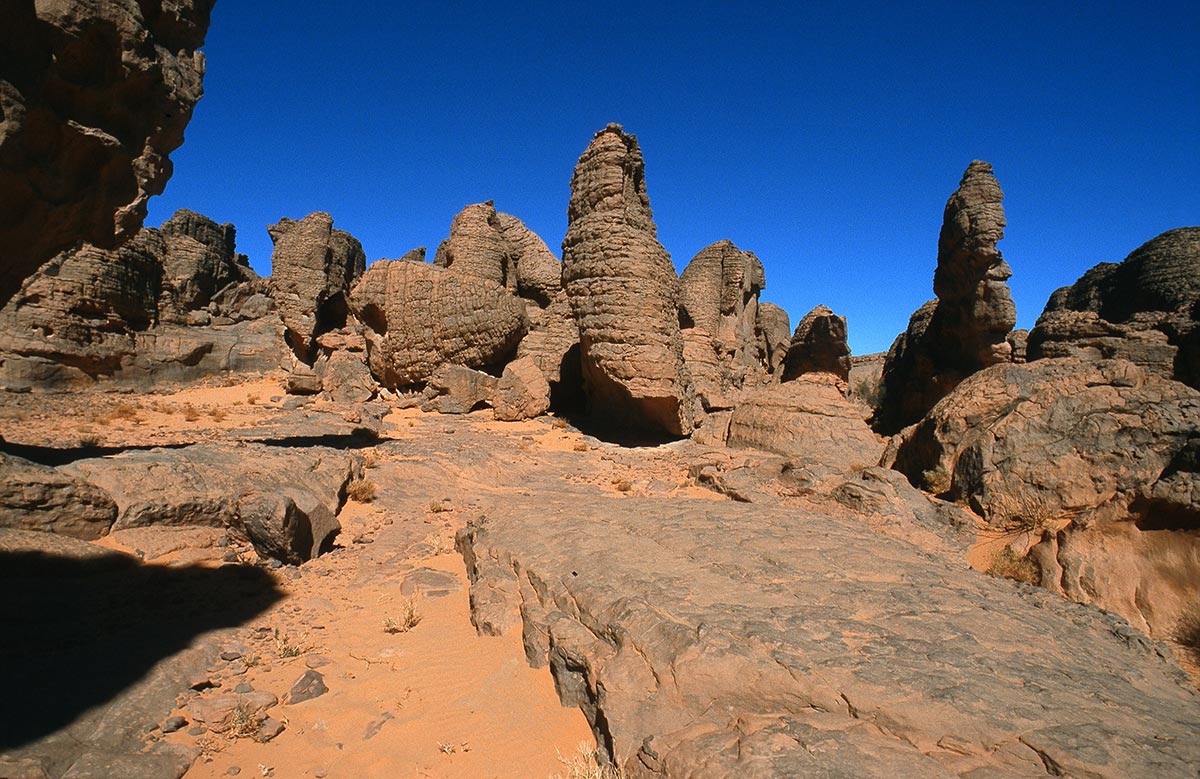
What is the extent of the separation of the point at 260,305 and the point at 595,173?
53.5 ft

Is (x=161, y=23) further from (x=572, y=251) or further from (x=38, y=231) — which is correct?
(x=572, y=251)

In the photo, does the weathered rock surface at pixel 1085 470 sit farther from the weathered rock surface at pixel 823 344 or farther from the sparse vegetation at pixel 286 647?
the weathered rock surface at pixel 823 344

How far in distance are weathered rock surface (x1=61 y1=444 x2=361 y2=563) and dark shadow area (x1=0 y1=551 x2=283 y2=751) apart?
456mm

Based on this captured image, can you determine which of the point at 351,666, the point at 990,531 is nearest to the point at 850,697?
the point at 351,666

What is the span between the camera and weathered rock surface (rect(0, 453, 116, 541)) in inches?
169

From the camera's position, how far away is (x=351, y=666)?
3.62 meters

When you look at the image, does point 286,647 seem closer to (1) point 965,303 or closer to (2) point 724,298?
(1) point 965,303

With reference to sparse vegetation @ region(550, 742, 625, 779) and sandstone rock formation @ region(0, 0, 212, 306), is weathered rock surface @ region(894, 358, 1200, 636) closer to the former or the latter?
sparse vegetation @ region(550, 742, 625, 779)

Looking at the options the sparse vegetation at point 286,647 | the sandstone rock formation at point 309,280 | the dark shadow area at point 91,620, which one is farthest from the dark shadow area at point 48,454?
the sandstone rock formation at point 309,280

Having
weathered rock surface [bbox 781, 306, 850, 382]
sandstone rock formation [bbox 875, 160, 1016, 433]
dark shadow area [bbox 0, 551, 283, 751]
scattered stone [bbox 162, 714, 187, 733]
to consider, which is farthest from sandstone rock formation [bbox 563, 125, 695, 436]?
weathered rock surface [bbox 781, 306, 850, 382]

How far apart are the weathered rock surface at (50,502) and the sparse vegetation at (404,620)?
268 centimetres

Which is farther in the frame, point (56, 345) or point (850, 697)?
point (56, 345)

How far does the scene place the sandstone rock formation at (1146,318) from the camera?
15.1 meters

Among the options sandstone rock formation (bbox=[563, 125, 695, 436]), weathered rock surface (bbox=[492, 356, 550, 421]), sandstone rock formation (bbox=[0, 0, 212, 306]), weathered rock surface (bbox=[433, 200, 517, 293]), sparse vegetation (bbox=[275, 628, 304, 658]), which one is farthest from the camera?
weathered rock surface (bbox=[433, 200, 517, 293])
